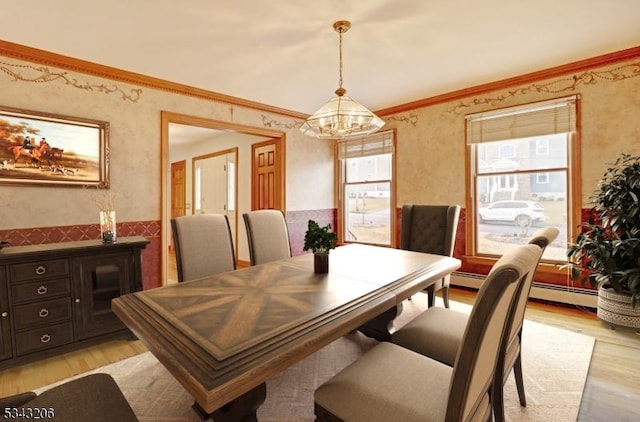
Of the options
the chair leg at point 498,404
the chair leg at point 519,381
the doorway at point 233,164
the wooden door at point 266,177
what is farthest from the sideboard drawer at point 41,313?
the chair leg at point 519,381

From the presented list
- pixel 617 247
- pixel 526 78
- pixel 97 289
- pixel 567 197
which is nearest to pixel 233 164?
pixel 97 289

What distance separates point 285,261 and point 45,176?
2.24 meters

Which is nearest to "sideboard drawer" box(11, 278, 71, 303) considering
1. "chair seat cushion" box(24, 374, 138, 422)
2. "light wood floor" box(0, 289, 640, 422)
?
"light wood floor" box(0, 289, 640, 422)

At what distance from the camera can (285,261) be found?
2309 millimetres

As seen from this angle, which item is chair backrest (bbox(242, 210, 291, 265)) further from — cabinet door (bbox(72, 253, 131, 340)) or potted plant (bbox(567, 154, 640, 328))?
potted plant (bbox(567, 154, 640, 328))

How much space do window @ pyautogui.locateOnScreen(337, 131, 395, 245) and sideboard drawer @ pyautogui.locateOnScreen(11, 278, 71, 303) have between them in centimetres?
367

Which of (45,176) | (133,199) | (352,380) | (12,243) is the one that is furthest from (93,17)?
(352,380)

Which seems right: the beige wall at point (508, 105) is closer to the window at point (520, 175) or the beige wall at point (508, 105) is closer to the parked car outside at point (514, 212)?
the window at point (520, 175)

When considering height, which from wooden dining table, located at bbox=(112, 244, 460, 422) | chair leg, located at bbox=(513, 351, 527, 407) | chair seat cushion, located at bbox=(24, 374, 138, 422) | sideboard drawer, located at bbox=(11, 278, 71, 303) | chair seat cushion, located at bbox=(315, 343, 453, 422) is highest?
wooden dining table, located at bbox=(112, 244, 460, 422)

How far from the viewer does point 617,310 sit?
2.64 meters

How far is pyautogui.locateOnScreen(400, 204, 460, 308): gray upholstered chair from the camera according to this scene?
289 cm

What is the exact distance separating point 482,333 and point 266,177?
4250mm

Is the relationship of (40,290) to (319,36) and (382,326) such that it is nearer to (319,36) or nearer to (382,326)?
(382,326)

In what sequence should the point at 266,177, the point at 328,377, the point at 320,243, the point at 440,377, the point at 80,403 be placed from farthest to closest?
the point at 266,177 < the point at 328,377 < the point at 320,243 < the point at 440,377 < the point at 80,403
